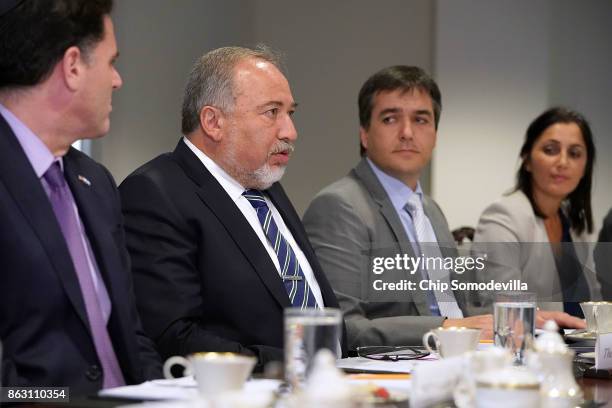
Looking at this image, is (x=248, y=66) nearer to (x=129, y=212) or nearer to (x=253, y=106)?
(x=253, y=106)

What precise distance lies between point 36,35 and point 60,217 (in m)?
0.40

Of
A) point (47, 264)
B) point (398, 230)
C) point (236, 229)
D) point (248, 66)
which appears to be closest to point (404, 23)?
point (398, 230)

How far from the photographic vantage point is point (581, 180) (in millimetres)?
4695

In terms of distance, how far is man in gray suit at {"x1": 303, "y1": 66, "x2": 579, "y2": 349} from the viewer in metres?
3.35

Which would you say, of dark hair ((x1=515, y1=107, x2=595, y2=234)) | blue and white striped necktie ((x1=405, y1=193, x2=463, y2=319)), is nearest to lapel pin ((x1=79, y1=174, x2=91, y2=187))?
blue and white striped necktie ((x1=405, y1=193, x2=463, y2=319))

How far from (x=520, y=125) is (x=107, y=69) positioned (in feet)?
13.8

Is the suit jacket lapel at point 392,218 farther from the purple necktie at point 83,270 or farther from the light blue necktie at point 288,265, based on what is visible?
the purple necktie at point 83,270

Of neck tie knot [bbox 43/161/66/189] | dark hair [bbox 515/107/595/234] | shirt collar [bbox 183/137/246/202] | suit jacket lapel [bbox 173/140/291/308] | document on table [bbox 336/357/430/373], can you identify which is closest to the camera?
document on table [bbox 336/357/430/373]

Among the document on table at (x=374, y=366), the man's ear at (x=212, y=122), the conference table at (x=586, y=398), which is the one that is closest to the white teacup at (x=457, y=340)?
the document on table at (x=374, y=366)

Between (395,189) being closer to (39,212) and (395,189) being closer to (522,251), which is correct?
(522,251)

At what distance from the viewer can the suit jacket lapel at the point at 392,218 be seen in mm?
3531

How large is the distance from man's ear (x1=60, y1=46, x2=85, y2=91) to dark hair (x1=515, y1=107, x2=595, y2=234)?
9.11 feet

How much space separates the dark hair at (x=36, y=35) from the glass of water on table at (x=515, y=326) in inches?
44.0

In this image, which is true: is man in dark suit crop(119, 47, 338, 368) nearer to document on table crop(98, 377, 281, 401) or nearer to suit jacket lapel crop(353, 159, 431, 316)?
suit jacket lapel crop(353, 159, 431, 316)
